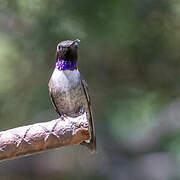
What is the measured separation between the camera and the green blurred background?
374 centimetres

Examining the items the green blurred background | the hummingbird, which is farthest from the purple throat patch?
the green blurred background

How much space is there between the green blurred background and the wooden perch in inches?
74.9

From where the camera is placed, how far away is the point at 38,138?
1.74 m

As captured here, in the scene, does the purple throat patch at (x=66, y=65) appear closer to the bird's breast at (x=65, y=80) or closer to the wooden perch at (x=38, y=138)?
the bird's breast at (x=65, y=80)

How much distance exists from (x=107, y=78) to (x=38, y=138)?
2.55 m

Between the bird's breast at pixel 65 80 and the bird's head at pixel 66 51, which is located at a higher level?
the bird's head at pixel 66 51

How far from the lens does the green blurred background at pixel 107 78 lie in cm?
374

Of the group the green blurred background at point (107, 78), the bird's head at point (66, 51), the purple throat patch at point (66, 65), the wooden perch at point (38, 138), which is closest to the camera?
the wooden perch at point (38, 138)

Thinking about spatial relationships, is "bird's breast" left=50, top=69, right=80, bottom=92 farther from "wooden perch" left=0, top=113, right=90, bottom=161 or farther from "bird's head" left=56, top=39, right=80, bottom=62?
"wooden perch" left=0, top=113, right=90, bottom=161

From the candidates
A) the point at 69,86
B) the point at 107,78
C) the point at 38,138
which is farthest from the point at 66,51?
the point at 38,138

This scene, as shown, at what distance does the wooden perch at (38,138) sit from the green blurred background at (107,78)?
1.90m

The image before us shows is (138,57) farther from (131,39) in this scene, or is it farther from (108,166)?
(108,166)

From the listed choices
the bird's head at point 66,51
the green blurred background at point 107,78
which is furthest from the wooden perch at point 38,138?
the green blurred background at point 107,78

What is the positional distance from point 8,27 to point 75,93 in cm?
120
